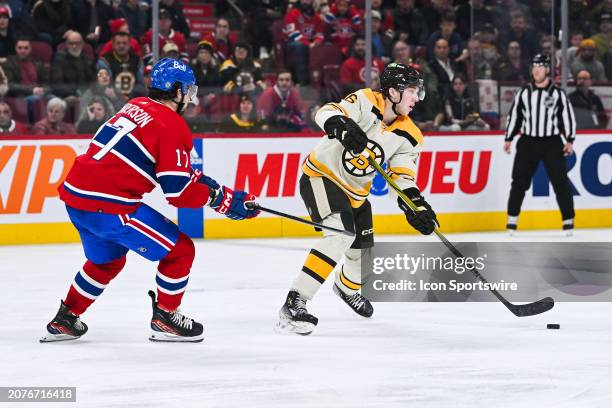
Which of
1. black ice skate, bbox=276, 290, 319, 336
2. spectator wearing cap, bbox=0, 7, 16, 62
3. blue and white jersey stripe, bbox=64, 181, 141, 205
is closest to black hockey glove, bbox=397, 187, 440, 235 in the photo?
black ice skate, bbox=276, 290, 319, 336

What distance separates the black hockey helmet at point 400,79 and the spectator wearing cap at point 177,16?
4232 millimetres

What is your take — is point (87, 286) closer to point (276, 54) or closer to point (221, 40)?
point (221, 40)

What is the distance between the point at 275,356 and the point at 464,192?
202 inches

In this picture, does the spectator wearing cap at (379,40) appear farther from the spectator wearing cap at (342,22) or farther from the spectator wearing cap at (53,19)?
the spectator wearing cap at (53,19)

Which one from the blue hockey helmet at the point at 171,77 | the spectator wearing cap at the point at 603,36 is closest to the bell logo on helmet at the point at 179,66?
the blue hockey helmet at the point at 171,77

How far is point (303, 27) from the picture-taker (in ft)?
31.4

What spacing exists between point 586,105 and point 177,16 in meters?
3.37

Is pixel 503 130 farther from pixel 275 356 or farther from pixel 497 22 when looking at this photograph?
pixel 275 356

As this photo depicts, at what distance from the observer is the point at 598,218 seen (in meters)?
9.49

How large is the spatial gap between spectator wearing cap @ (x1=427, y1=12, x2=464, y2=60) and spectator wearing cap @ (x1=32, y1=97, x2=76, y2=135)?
9.90ft

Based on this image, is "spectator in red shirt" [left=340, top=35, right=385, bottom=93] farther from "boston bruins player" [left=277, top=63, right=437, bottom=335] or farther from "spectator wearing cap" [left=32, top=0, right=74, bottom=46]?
"boston bruins player" [left=277, top=63, right=437, bottom=335]

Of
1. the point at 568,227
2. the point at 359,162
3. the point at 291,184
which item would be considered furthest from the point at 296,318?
the point at 568,227

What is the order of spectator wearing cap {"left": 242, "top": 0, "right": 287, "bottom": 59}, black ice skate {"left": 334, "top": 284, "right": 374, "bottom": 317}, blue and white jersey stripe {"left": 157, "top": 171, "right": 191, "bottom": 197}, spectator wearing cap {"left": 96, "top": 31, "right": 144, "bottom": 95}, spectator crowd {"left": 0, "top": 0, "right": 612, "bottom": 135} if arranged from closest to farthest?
1. blue and white jersey stripe {"left": 157, "top": 171, "right": 191, "bottom": 197}
2. black ice skate {"left": 334, "top": 284, "right": 374, "bottom": 317}
3. spectator crowd {"left": 0, "top": 0, "right": 612, "bottom": 135}
4. spectator wearing cap {"left": 96, "top": 31, "right": 144, "bottom": 95}
5. spectator wearing cap {"left": 242, "top": 0, "right": 287, "bottom": 59}

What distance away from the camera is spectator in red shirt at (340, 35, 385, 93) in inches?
360
